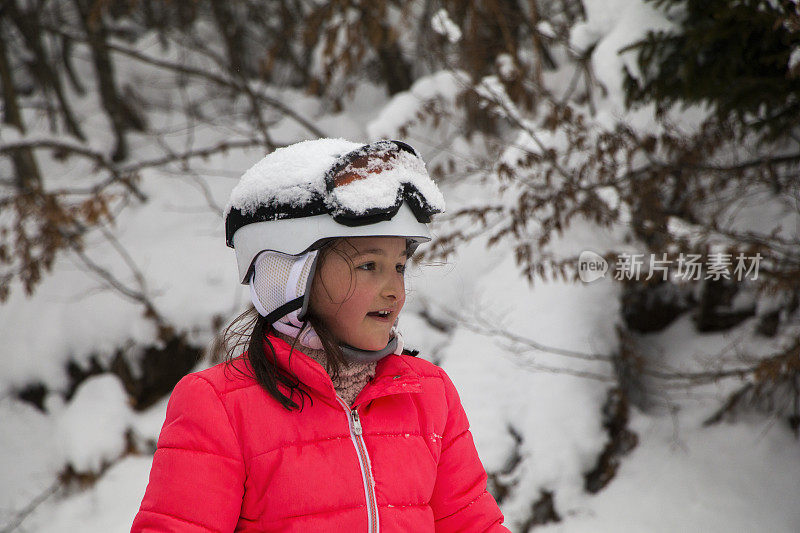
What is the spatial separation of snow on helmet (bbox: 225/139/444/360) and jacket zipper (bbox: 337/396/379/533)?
150 millimetres

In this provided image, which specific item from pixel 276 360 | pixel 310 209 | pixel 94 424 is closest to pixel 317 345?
pixel 276 360

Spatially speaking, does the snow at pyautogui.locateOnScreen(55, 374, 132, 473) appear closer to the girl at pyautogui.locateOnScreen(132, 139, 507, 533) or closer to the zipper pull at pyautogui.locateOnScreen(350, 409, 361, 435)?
the girl at pyautogui.locateOnScreen(132, 139, 507, 533)

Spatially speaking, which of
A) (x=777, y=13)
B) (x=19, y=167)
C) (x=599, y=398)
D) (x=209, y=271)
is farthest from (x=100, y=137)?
(x=777, y=13)

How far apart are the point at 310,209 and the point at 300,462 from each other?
58 cm

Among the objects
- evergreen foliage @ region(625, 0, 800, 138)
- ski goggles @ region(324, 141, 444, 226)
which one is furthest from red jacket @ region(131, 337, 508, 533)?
evergreen foliage @ region(625, 0, 800, 138)

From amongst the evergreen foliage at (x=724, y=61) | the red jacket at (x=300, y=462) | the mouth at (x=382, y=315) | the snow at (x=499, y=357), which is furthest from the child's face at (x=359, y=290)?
the evergreen foliage at (x=724, y=61)

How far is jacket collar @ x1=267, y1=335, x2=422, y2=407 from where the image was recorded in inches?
56.2

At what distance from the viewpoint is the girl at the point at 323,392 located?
4.34 feet

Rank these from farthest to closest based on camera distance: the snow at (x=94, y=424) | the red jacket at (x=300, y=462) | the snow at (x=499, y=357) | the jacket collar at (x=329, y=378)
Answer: the snow at (x=94, y=424) → the snow at (x=499, y=357) → the jacket collar at (x=329, y=378) → the red jacket at (x=300, y=462)

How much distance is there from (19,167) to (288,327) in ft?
26.3

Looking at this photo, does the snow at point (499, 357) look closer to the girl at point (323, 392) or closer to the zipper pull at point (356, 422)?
the girl at point (323, 392)

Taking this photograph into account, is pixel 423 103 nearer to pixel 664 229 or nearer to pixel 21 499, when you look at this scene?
pixel 664 229

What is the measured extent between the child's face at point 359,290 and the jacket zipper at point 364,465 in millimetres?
176

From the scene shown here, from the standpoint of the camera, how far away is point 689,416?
14.9 ft
